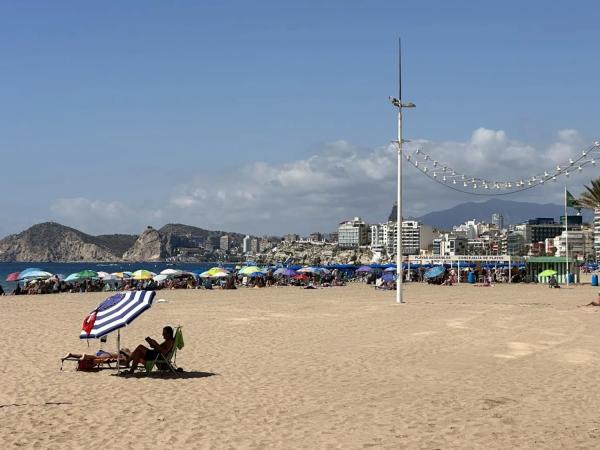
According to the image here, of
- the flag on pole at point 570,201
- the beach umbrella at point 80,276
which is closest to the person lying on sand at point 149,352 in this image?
the beach umbrella at point 80,276

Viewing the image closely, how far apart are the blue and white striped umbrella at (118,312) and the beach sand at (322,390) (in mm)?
784

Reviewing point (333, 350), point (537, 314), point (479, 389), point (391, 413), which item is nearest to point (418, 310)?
point (537, 314)

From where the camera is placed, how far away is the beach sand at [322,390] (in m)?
7.59

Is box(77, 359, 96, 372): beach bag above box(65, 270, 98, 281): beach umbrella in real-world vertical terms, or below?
below

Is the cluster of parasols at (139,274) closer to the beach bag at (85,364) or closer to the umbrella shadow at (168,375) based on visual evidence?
the beach bag at (85,364)

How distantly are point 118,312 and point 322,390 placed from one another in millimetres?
3793

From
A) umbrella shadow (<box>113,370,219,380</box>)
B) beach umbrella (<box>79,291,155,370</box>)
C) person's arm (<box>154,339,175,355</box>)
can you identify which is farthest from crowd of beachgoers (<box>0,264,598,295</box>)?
beach umbrella (<box>79,291,155,370</box>)

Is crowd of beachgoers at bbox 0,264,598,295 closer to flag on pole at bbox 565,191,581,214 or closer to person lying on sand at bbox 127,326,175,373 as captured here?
flag on pole at bbox 565,191,581,214

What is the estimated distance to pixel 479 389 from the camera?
10344 mm

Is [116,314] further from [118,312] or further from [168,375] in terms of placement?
[168,375]

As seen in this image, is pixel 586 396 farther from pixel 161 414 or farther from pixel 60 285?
pixel 60 285

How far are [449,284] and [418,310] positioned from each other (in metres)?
24.8

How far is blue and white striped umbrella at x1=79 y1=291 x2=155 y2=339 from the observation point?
11.1 meters

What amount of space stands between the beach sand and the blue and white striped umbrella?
2.57ft
